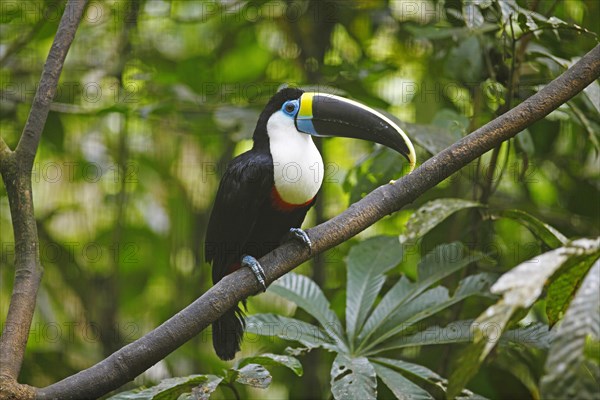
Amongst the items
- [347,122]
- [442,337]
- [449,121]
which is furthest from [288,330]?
[449,121]

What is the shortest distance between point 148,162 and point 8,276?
3.38 feet

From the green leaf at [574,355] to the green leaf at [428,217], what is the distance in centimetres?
114

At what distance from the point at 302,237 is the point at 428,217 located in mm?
422

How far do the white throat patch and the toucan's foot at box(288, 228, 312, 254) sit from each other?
0.58 feet

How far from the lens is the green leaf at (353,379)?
2.07 meters

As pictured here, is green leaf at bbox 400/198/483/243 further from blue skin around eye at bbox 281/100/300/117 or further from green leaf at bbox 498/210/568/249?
blue skin around eye at bbox 281/100/300/117

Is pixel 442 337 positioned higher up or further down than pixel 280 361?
further down

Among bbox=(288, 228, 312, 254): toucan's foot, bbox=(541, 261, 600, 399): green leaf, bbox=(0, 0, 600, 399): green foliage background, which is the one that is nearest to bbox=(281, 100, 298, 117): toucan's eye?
bbox=(0, 0, 600, 399): green foliage background

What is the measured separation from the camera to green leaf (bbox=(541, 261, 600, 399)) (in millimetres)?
1121

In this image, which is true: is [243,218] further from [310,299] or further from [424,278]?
[424,278]

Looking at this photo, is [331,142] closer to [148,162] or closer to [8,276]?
[148,162]

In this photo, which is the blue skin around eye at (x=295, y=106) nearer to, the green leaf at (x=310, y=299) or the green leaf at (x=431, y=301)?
the green leaf at (x=310, y=299)

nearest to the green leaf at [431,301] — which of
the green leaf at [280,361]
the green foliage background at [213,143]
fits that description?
the green foliage background at [213,143]

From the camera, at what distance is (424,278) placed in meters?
2.68
